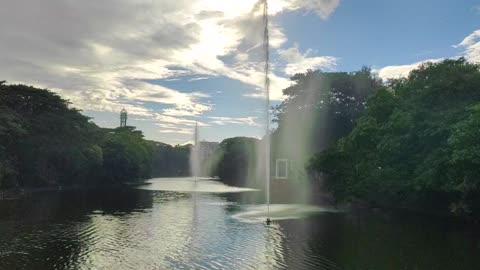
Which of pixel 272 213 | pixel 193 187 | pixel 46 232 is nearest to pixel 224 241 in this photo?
pixel 46 232

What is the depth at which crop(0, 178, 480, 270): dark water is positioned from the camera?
25.7 meters

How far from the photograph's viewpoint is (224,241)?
→ 3231 centimetres

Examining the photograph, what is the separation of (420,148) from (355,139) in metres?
8.81

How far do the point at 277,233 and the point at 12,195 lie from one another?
1968 inches

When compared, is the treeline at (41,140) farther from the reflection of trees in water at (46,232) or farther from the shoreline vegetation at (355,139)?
the reflection of trees in water at (46,232)

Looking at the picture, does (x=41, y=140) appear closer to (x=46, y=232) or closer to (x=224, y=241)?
(x=46, y=232)

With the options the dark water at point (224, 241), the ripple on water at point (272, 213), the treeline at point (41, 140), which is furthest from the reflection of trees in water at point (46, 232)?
the treeline at point (41, 140)

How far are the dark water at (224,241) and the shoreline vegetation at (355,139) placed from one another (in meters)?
5.41

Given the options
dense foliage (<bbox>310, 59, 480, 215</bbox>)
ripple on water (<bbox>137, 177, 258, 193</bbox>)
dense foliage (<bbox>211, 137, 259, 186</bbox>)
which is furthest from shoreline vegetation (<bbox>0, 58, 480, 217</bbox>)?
dense foliage (<bbox>211, 137, 259, 186</bbox>)

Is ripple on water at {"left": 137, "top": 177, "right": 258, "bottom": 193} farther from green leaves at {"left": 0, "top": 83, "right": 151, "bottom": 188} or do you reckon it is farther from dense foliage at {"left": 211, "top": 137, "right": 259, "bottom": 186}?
dense foliage at {"left": 211, "top": 137, "right": 259, "bottom": 186}

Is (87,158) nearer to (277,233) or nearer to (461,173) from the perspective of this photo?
(277,233)

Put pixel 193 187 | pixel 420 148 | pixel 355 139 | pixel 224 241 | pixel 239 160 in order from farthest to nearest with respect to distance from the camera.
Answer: pixel 239 160
pixel 193 187
pixel 355 139
pixel 420 148
pixel 224 241

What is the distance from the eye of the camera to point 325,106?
3408 inches

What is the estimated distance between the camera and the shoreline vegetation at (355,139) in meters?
43.1
